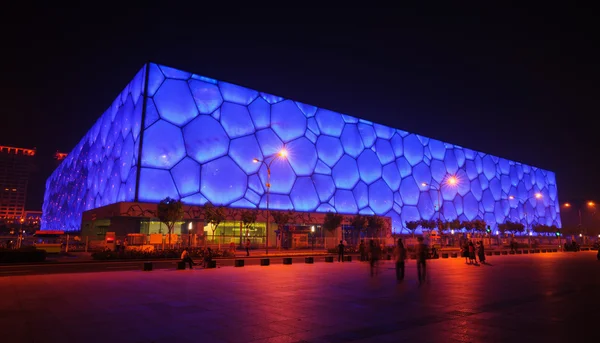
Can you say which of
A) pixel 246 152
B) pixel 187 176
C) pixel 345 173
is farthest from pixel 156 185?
pixel 345 173

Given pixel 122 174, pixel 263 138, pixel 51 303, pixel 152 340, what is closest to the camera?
pixel 152 340

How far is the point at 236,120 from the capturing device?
43531 mm

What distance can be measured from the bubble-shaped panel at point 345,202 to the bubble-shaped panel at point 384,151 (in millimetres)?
9035

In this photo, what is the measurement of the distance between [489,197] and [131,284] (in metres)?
72.9

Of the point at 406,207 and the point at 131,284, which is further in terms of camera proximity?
the point at 406,207

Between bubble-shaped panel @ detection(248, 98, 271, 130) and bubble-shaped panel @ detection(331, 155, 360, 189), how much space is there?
11110 mm

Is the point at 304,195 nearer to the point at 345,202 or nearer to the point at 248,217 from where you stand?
the point at 345,202

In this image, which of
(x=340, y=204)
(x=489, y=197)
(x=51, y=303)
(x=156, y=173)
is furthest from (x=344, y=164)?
(x=51, y=303)

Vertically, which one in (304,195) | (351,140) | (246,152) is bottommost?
(304,195)

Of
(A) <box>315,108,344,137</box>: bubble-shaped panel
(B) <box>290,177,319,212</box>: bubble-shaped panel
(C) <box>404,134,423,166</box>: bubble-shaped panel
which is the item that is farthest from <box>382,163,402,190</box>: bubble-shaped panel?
(B) <box>290,177,319,212</box>: bubble-shaped panel

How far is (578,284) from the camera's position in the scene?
1139 cm

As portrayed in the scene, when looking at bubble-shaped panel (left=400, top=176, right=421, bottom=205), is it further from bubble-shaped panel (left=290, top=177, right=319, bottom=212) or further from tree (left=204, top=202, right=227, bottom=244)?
tree (left=204, top=202, right=227, bottom=244)

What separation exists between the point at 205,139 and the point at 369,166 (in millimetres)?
24617

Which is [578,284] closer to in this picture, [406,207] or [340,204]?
[340,204]
